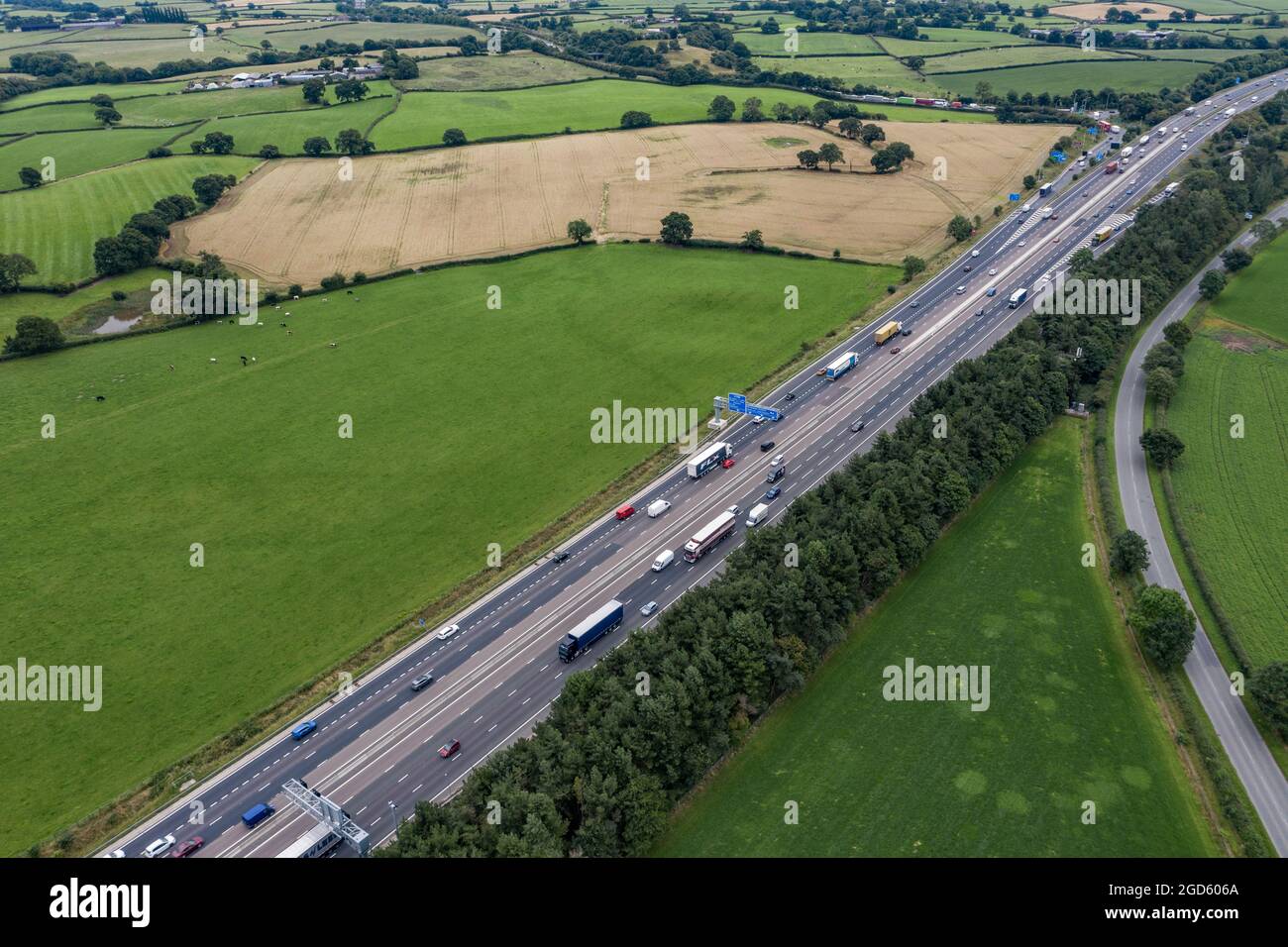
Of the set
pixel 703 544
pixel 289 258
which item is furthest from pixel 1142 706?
pixel 289 258

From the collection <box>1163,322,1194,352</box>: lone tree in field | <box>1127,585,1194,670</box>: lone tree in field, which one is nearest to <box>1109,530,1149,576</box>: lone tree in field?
<box>1127,585,1194,670</box>: lone tree in field

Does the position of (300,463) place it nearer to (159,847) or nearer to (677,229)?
(159,847)

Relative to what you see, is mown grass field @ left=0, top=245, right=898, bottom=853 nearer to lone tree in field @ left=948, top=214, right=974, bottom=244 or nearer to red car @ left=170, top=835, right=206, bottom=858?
red car @ left=170, top=835, right=206, bottom=858

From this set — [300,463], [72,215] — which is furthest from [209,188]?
[300,463]

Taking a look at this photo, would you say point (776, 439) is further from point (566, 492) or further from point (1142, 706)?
point (1142, 706)

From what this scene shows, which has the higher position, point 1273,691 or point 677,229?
point 677,229

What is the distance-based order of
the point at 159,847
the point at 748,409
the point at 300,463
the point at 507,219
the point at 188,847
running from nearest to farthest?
the point at 159,847 < the point at 188,847 < the point at 300,463 < the point at 748,409 < the point at 507,219
